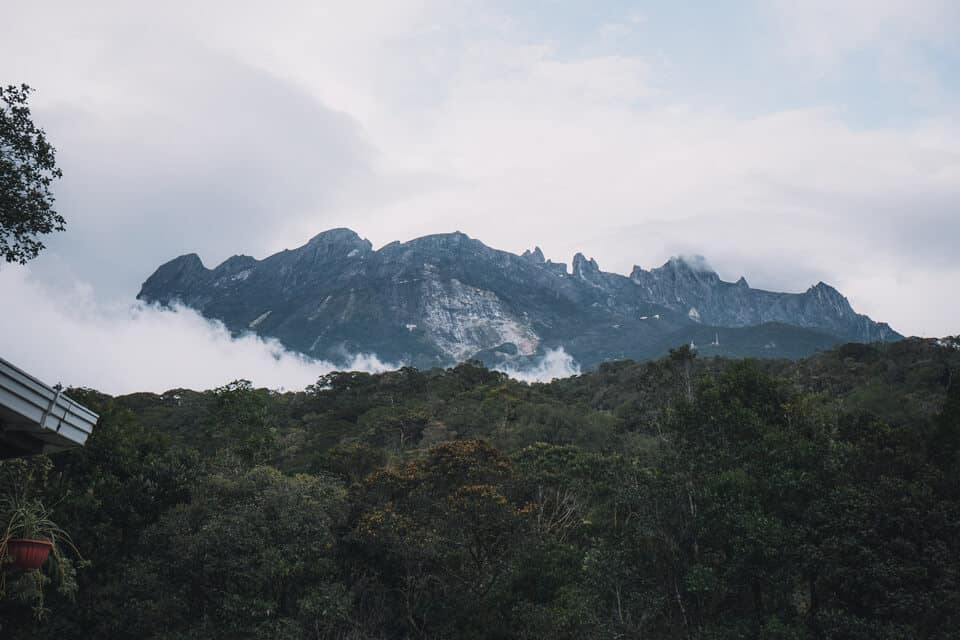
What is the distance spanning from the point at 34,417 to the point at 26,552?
1540 mm

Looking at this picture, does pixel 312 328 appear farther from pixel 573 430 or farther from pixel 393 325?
pixel 573 430

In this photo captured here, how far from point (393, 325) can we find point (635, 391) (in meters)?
121

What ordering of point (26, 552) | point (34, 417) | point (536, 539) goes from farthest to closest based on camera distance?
point (536, 539) < point (26, 552) < point (34, 417)

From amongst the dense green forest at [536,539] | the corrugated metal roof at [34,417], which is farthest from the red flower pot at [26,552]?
the dense green forest at [536,539]

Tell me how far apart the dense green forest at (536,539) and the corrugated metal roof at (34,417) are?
7612 mm

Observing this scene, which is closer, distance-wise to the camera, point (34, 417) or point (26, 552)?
point (34, 417)

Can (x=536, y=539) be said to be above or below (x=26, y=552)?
below

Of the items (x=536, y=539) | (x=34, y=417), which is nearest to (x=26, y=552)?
(x=34, y=417)

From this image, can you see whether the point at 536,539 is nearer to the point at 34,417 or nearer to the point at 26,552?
the point at 26,552

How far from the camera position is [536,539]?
2038cm

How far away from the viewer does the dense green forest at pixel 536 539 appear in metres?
15.0

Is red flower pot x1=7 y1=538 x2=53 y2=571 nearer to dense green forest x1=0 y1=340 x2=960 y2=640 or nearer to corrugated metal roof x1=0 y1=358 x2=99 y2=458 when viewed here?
corrugated metal roof x1=0 y1=358 x2=99 y2=458

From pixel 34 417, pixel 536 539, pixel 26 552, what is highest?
pixel 34 417

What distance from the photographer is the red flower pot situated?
4.80 m
